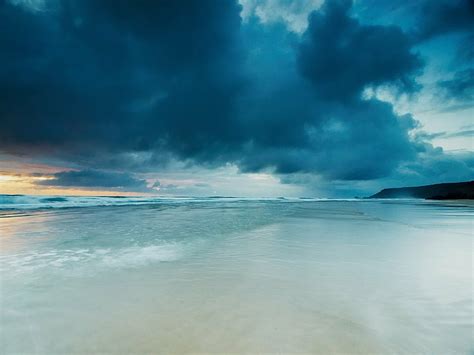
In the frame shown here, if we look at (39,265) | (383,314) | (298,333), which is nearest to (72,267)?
(39,265)

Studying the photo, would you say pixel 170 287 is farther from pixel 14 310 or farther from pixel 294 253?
pixel 294 253

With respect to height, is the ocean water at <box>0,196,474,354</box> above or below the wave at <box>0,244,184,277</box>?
below

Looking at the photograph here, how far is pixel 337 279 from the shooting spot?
315cm

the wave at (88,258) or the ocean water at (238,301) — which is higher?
the wave at (88,258)

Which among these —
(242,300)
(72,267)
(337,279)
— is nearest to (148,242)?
(72,267)

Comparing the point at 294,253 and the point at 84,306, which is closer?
the point at 84,306

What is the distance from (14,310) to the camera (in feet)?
7.84

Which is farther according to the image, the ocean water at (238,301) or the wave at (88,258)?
the wave at (88,258)

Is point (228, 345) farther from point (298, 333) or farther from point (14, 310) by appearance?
point (14, 310)

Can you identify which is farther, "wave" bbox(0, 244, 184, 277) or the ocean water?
"wave" bbox(0, 244, 184, 277)

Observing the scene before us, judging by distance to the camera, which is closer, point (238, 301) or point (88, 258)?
point (238, 301)

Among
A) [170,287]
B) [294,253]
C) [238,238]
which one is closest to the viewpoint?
[170,287]

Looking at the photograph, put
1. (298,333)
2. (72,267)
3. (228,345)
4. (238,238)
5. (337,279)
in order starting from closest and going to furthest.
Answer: (228,345), (298,333), (337,279), (72,267), (238,238)

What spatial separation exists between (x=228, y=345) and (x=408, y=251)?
4.22 metres
